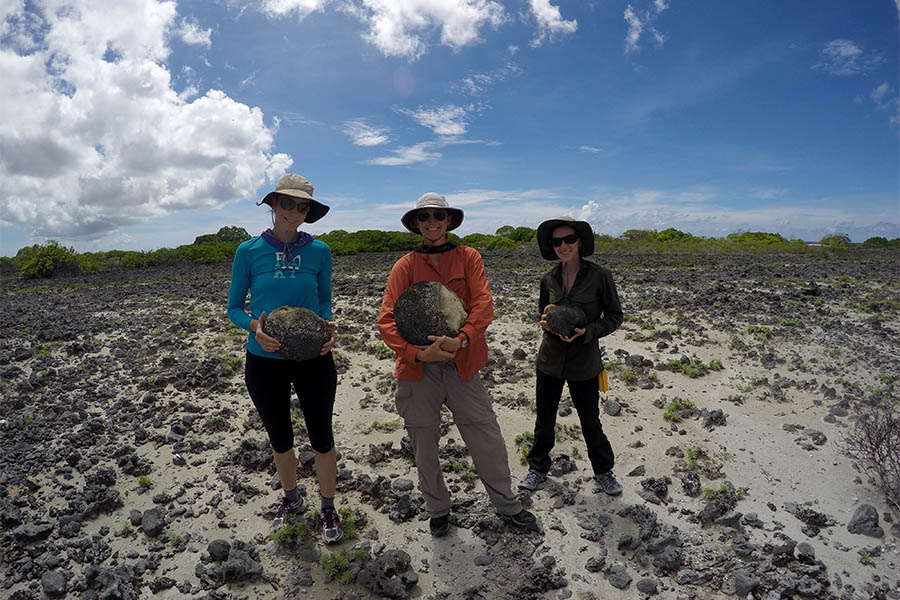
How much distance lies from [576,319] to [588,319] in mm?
163

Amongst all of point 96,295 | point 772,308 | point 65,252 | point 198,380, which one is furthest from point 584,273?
point 65,252

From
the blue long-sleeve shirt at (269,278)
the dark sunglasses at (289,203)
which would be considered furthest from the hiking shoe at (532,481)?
the dark sunglasses at (289,203)

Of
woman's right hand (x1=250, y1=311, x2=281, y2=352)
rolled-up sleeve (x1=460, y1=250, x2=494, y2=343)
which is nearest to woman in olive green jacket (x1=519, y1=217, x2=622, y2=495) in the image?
rolled-up sleeve (x1=460, y1=250, x2=494, y2=343)

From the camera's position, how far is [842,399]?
5613 millimetres

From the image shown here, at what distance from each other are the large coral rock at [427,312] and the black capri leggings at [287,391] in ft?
2.25

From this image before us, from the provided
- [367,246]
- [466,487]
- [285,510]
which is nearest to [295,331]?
[285,510]

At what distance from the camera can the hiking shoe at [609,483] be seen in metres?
3.84

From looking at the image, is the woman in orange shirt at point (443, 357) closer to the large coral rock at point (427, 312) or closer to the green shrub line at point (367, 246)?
the large coral rock at point (427, 312)

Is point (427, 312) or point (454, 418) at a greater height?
point (427, 312)

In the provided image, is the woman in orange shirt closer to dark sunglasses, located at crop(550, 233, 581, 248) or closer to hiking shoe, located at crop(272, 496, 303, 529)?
dark sunglasses, located at crop(550, 233, 581, 248)

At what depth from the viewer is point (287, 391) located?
3145 mm

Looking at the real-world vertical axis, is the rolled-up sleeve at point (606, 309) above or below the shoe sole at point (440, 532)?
above

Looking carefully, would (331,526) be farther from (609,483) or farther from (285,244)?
(609,483)

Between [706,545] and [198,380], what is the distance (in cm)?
639
